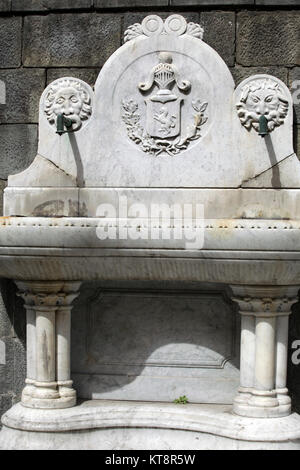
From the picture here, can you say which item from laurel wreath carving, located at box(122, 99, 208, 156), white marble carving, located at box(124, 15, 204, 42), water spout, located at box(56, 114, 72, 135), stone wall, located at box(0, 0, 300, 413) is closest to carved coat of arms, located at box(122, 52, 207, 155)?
laurel wreath carving, located at box(122, 99, 208, 156)

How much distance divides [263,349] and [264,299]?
258 mm

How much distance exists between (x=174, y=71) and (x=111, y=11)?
52 cm

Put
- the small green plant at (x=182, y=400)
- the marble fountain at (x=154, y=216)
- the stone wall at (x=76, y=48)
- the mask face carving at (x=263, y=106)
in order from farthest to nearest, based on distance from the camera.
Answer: the small green plant at (x=182, y=400)
the stone wall at (x=76, y=48)
the mask face carving at (x=263, y=106)
the marble fountain at (x=154, y=216)

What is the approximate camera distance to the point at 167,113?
4.78m

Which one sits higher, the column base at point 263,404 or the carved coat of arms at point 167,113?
the carved coat of arms at point 167,113

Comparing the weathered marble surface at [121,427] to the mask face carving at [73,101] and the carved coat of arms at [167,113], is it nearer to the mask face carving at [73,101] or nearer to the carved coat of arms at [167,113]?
the carved coat of arms at [167,113]

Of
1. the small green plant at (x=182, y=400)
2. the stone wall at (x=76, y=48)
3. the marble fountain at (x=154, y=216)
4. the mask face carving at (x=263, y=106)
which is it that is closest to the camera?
the marble fountain at (x=154, y=216)

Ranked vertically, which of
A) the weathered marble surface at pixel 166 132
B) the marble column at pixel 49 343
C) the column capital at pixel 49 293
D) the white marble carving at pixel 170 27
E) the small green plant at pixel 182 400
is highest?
the white marble carving at pixel 170 27

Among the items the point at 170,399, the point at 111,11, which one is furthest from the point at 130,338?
the point at 111,11

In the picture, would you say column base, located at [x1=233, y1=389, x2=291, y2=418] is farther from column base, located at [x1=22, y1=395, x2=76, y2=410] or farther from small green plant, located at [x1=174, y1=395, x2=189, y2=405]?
column base, located at [x1=22, y1=395, x2=76, y2=410]

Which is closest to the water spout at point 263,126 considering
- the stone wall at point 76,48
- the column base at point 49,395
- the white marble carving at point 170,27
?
the stone wall at point 76,48

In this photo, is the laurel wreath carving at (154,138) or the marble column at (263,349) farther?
the laurel wreath carving at (154,138)

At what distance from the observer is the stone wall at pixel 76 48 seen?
15.7 feet

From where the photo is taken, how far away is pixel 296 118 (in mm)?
4770
